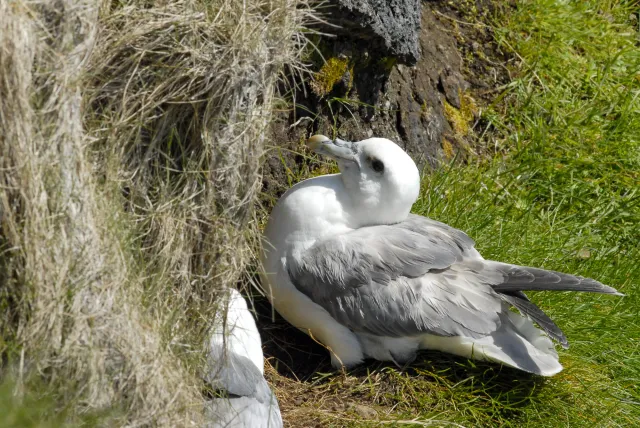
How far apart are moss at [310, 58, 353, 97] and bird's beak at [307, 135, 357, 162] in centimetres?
35

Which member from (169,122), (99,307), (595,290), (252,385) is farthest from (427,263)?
(99,307)

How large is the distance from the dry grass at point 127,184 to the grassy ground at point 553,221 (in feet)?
2.94

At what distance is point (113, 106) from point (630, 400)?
2438 mm

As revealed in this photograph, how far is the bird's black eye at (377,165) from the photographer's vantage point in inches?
144

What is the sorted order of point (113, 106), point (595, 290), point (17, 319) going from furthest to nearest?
Answer: point (595, 290) → point (113, 106) → point (17, 319)

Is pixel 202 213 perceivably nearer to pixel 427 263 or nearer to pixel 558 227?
pixel 427 263

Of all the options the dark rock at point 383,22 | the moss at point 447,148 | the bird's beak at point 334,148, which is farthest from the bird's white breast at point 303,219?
the moss at point 447,148

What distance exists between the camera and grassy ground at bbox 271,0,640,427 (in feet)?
11.5

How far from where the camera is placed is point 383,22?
3.96 m

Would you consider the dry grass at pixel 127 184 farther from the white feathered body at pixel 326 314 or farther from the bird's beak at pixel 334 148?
the bird's beak at pixel 334 148

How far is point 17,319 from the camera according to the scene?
2.41 meters

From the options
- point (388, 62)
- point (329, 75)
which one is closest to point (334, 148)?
point (329, 75)

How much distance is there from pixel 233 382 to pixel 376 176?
1.17m

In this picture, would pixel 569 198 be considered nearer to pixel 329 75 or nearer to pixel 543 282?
pixel 543 282
